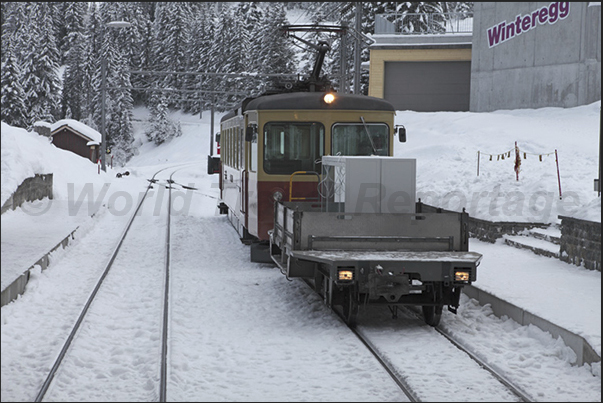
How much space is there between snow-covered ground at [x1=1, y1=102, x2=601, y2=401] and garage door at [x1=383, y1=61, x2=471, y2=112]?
1472 cm

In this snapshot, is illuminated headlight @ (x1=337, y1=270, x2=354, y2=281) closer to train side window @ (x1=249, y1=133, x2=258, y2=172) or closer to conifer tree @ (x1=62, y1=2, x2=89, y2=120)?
train side window @ (x1=249, y1=133, x2=258, y2=172)

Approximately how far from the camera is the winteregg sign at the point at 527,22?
1125 inches

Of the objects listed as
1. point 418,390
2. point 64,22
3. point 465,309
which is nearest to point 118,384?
point 418,390

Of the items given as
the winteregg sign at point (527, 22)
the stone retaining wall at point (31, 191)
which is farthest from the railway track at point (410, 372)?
the winteregg sign at point (527, 22)

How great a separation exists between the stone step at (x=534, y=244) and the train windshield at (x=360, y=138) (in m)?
3.09

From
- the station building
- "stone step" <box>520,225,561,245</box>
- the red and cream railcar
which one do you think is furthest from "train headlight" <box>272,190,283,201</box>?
the station building

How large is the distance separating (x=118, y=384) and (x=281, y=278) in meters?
5.75

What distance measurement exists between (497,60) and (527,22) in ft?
7.35

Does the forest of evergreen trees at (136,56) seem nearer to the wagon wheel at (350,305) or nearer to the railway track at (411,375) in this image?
the wagon wheel at (350,305)

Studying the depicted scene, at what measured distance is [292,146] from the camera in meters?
12.6

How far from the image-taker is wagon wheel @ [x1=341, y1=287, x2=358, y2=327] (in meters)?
8.90

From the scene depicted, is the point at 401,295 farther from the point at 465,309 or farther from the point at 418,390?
the point at 418,390

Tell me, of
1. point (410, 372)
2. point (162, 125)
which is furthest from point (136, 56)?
point (410, 372)

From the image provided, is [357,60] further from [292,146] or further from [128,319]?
[128,319]
